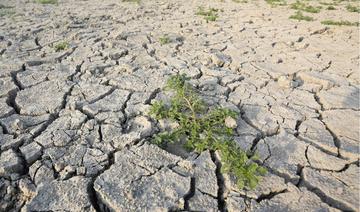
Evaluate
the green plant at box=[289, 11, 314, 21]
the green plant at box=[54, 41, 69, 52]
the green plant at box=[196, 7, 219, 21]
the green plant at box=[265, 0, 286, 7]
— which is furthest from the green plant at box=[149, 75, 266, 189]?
the green plant at box=[265, 0, 286, 7]

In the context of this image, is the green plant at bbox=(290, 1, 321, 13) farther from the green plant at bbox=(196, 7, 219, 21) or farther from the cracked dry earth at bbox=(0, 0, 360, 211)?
the green plant at bbox=(196, 7, 219, 21)

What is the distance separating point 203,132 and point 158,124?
15.0 inches

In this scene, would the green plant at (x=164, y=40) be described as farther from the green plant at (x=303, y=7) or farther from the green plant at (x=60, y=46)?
the green plant at (x=303, y=7)

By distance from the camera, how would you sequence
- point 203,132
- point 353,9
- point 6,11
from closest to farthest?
point 203,132
point 6,11
point 353,9

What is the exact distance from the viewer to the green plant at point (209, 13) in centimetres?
586

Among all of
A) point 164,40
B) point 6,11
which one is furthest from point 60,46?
point 6,11

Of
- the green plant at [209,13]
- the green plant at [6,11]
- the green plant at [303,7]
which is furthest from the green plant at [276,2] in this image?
the green plant at [6,11]

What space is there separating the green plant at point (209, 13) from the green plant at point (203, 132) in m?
3.27

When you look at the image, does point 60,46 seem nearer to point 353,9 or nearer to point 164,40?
point 164,40

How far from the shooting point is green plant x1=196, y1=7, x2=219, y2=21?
19.2ft

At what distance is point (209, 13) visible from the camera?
20.7 ft

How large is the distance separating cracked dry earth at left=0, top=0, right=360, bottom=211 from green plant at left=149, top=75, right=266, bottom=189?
0.23 ft

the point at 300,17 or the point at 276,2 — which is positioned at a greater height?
the point at 300,17

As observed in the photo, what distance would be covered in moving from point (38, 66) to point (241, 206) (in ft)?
9.63
